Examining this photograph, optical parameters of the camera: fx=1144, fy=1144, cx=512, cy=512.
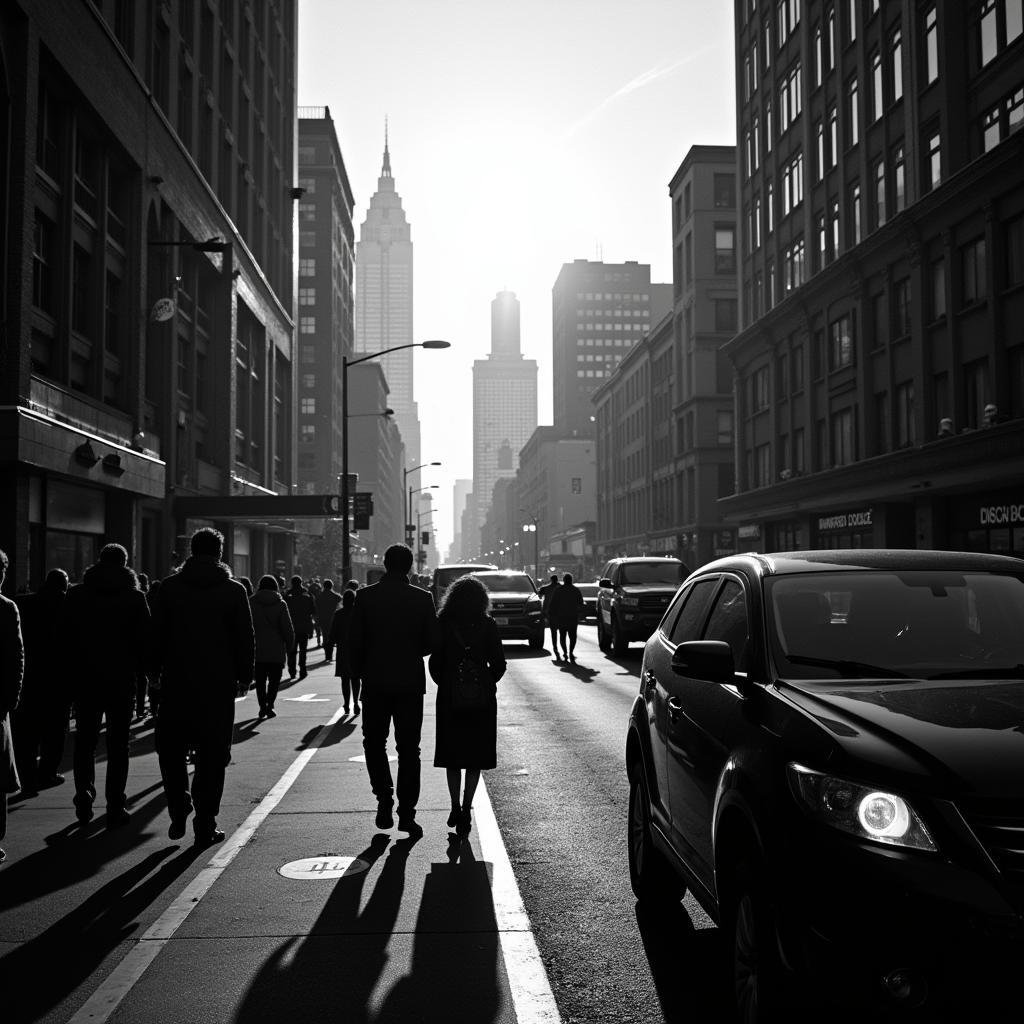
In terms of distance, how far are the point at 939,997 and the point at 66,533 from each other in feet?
79.2

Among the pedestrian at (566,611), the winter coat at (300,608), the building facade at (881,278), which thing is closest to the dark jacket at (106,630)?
the winter coat at (300,608)

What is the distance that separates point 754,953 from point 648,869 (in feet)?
7.16

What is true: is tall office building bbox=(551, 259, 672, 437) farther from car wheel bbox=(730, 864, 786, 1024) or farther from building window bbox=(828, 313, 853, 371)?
car wheel bbox=(730, 864, 786, 1024)

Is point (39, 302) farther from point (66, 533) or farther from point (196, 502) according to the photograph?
point (196, 502)

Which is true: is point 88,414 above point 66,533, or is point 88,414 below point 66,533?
above

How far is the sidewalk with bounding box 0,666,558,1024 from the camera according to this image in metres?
4.58

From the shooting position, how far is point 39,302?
23.8 meters

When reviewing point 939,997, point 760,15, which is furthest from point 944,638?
point 760,15

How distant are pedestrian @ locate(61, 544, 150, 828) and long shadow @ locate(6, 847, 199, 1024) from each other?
1278mm

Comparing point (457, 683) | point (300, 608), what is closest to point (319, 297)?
point (300, 608)

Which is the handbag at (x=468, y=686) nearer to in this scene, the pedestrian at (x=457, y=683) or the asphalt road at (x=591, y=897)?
the pedestrian at (x=457, y=683)

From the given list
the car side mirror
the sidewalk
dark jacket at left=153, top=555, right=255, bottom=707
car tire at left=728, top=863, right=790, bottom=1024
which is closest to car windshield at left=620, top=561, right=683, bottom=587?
the sidewalk

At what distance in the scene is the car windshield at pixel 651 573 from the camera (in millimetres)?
26688

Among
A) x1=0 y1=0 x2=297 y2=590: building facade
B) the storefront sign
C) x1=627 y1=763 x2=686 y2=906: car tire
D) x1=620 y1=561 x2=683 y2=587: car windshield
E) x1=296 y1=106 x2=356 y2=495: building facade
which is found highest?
x1=296 y1=106 x2=356 y2=495: building facade
